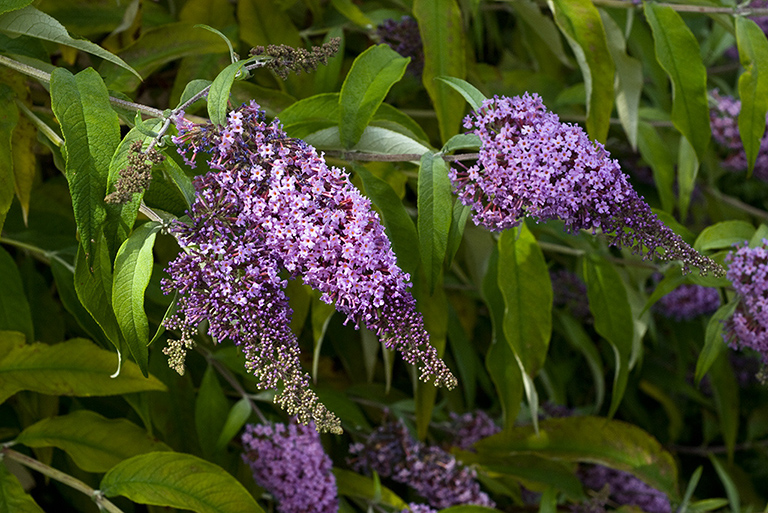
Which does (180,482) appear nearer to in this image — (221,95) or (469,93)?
(221,95)

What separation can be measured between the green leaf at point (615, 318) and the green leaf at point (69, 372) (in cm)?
96

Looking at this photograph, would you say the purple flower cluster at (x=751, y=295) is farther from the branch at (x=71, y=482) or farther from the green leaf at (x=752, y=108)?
the branch at (x=71, y=482)

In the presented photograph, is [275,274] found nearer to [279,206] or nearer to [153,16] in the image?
[279,206]

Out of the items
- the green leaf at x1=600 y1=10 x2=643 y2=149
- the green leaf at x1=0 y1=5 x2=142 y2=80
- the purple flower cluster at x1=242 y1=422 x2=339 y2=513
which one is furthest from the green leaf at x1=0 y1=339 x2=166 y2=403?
the green leaf at x1=600 y1=10 x2=643 y2=149

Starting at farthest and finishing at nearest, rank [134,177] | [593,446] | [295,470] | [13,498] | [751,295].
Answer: [593,446], [295,470], [751,295], [13,498], [134,177]

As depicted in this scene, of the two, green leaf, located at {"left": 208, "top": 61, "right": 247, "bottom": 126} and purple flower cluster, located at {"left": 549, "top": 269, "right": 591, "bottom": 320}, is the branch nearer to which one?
green leaf, located at {"left": 208, "top": 61, "right": 247, "bottom": 126}

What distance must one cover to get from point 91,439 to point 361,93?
2.92ft

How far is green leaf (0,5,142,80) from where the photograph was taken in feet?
3.62

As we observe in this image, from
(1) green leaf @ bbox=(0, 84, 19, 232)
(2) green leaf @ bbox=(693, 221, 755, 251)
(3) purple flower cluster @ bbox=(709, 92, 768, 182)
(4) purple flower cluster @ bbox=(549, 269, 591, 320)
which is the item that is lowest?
(4) purple flower cluster @ bbox=(549, 269, 591, 320)

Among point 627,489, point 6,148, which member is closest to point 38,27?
point 6,148

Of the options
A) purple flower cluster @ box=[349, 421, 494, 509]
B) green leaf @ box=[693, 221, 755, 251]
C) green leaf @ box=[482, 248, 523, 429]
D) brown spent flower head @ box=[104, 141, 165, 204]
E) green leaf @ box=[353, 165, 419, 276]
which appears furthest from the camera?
purple flower cluster @ box=[349, 421, 494, 509]

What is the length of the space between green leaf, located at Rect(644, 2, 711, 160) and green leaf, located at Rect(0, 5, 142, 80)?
3.55 ft

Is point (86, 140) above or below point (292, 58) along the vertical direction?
below

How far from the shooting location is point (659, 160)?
6.55ft
